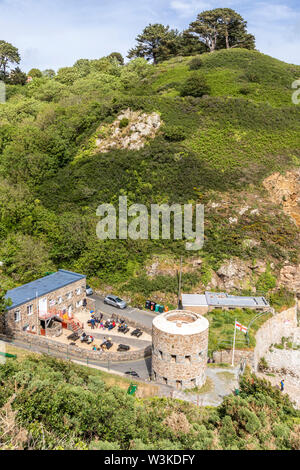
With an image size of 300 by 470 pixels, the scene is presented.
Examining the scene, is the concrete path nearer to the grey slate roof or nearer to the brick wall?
the grey slate roof

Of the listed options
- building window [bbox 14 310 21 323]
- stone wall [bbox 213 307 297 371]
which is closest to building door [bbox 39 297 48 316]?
building window [bbox 14 310 21 323]

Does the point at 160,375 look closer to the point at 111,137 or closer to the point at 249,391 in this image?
the point at 249,391

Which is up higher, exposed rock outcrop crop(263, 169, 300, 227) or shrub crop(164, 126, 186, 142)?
shrub crop(164, 126, 186, 142)

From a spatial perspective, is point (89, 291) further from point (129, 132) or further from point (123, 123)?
point (123, 123)

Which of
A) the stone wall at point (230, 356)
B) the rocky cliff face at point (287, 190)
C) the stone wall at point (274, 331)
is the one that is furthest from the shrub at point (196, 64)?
the stone wall at point (230, 356)

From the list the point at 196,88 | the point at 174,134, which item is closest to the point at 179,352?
the point at 174,134

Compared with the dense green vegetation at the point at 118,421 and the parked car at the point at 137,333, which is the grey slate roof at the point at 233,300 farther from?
the dense green vegetation at the point at 118,421
